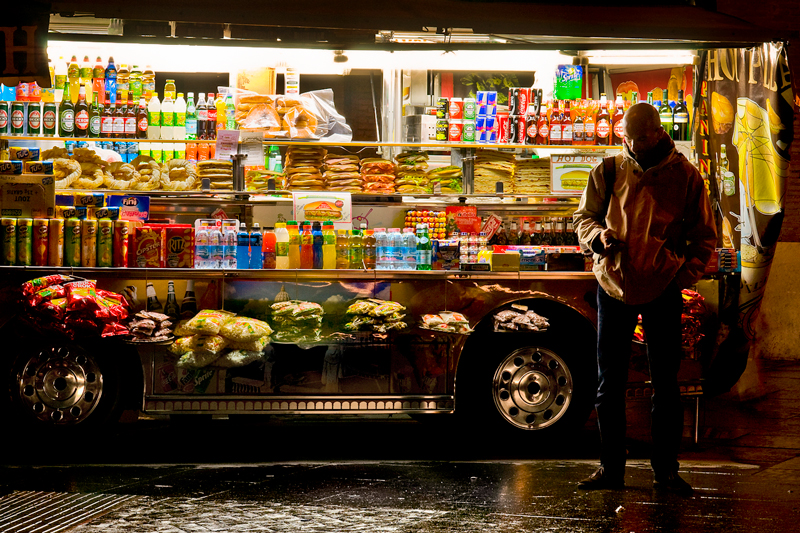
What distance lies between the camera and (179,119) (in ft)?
20.9

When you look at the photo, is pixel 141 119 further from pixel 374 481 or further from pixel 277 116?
pixel 374 481

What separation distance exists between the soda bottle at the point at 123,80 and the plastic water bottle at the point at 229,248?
1671 millimetres

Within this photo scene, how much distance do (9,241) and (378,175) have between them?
2.81m

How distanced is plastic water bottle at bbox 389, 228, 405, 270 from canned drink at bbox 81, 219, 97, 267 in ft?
6.68

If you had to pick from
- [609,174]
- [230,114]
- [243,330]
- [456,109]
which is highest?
[456,109]

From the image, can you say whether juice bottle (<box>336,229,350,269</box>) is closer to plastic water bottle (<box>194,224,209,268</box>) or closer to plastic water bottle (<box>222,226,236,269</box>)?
plastic water bottle (<box>222,226,236,269</box>)

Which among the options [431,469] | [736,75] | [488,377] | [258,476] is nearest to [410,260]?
[488,377]

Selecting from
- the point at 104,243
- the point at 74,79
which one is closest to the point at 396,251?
the point at 104,243

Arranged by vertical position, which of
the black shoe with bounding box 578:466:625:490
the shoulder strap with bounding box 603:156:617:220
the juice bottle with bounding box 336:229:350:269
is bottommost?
the black shoe with bounding box 578:466:625:490

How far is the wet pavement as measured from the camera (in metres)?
3.67

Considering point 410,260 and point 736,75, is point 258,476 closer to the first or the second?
point 410,260

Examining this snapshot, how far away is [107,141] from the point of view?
6.27 metres

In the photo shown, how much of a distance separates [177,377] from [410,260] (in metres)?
1.80

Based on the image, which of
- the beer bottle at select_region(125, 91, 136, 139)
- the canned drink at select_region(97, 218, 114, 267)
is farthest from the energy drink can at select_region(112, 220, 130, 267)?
the beer bottle at select_region(125, 91, 136, 139)
